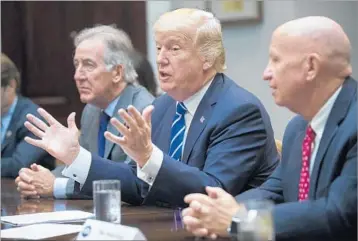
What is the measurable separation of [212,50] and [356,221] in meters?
1.13

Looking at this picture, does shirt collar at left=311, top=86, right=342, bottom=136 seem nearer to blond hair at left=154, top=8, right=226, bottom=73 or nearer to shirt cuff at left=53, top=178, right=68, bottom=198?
blond hair at left=154, top=8, right=226, bottom=73

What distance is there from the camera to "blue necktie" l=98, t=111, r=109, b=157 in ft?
12.3

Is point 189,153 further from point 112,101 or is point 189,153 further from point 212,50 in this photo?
point 112,101

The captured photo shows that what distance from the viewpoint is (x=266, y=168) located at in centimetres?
293

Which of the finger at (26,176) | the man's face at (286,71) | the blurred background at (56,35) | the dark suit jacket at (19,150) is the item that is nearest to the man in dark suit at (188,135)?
the man's face at (286,71)

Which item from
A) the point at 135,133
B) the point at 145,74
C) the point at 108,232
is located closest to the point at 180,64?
the point at 135,133

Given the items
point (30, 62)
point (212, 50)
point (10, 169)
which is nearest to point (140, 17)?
point (30, 62)

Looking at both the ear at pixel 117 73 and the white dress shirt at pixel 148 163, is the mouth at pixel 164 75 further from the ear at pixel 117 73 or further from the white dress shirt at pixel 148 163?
the ear at pixel 117 73

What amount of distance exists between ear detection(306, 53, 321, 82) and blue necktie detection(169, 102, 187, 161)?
2.60 feet

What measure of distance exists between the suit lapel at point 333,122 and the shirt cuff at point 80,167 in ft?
2.84

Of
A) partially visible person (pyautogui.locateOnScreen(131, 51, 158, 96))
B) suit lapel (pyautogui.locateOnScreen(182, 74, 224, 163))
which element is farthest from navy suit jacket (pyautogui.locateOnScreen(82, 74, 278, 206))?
partially visible person (pyautogui.locateOnScreen(131, 51, 158, 96))

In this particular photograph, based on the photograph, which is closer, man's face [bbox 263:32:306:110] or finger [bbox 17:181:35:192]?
man's face [bbox 263:32:306:110]

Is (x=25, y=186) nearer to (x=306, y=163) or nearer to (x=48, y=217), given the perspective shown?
(x=48, y=217)

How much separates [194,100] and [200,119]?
0.12 metres
